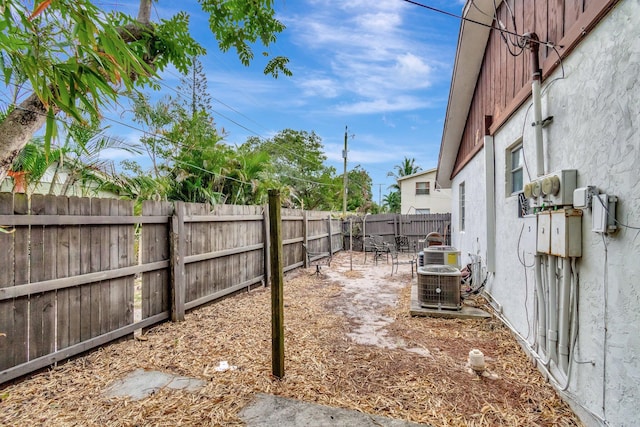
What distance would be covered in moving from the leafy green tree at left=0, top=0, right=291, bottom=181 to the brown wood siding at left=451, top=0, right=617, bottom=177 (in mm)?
2634

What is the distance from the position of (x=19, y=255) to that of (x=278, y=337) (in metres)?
2.24

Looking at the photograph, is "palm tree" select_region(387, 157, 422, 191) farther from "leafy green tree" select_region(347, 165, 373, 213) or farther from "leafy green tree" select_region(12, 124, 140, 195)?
"leafy green tree" select_region(12, 124, 140, 195)

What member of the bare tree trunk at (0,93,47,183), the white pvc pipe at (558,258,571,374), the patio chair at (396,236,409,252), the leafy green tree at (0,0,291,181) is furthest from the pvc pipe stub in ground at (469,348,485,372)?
the patio chair at (396,236,409,252)

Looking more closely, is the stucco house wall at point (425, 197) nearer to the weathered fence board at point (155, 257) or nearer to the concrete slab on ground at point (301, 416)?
the weathered fence board at point (155, 257)

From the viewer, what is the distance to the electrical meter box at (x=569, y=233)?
2.18 meters

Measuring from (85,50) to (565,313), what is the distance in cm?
317

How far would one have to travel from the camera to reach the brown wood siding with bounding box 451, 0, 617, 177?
7.37ft

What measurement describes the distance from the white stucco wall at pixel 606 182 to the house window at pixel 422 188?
19.0 metres

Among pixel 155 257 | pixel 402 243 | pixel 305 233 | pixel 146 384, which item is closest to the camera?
pixel 146 384

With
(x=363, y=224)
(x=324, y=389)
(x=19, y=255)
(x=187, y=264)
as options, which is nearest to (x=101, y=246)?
(x=19, y=255)

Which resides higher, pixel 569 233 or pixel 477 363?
pixel 569 233

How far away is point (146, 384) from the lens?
8.64ft

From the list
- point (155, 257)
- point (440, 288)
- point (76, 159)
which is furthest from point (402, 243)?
point (76, 159)

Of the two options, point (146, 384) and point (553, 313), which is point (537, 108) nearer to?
point (553, 313)
